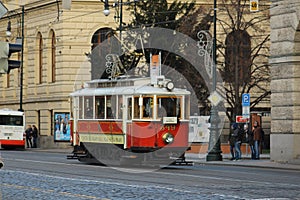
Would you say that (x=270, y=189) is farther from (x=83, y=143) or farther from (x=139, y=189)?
(x=83, y=143)

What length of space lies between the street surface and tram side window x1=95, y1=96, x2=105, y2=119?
89.2 inches

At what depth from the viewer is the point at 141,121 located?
32.8 metres

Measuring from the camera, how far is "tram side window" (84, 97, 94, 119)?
3531cm

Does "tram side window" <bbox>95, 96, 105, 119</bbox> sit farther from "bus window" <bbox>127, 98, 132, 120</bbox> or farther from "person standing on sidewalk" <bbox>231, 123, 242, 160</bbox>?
"person standing on sidewalk" <bbox>231, 123, 242, 160</bbox>

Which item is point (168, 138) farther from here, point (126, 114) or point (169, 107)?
point (126, 114)

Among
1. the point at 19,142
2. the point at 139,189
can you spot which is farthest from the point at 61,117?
the point at 139,189

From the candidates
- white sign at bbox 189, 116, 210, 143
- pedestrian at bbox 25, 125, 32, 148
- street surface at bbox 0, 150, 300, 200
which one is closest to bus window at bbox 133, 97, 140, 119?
street surface at bbox 0, 150, 300, 200

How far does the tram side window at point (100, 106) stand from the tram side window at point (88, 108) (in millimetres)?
436

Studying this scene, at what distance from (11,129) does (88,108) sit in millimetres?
25068

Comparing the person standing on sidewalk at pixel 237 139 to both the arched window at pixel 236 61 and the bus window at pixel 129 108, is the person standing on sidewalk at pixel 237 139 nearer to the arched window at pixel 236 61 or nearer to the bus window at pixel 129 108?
the bus window at pixel 129 108

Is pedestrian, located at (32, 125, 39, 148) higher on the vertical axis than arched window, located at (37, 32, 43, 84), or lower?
lower

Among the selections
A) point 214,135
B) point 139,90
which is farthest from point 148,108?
point 214,135

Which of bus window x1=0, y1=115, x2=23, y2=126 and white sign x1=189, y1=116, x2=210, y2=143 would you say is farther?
bus window x1=0, y1=115, x2=23, y2=126

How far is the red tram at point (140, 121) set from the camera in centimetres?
3266
